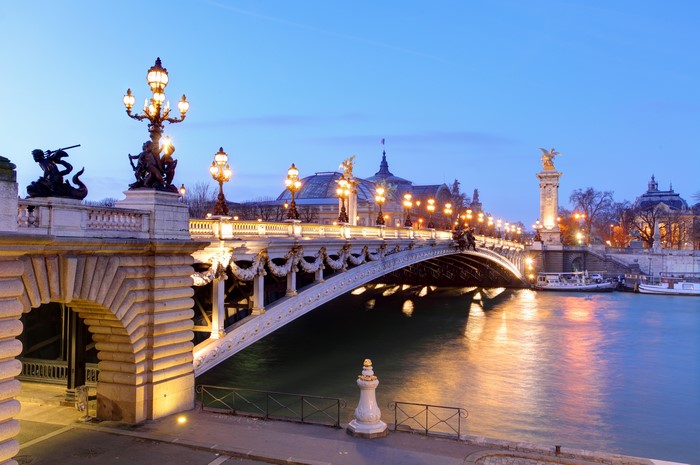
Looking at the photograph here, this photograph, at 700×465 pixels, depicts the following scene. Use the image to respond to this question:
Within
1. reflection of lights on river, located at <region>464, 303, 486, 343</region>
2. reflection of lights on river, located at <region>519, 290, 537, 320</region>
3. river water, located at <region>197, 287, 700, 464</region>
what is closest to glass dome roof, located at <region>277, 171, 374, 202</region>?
reflection of lights on river, located at <region>519, 290, 537, 320</region>

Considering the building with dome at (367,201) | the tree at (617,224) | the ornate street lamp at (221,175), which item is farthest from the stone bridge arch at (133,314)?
the tree at (617,224)

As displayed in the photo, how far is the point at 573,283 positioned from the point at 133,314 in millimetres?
71620

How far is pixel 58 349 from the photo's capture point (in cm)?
1873

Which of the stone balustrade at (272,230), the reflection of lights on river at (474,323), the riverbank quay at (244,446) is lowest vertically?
the reflection of lights on river at (474,323)

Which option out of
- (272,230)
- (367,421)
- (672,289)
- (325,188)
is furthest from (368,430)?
(325,188)

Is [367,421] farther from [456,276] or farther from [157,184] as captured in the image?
[456,276]

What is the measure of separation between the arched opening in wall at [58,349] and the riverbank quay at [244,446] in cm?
180

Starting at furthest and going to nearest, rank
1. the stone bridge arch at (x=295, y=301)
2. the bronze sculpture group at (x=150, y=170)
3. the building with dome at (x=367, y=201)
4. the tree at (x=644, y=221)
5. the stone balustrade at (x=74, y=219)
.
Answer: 1. the building with dome at (x=367, y=201)
2. the tree at (x=644, y=221)
3. the stone bridge arch at (x=295, y=301)
4. the bronze sculpture group at (x=150, y=170)
5. the stone balustrade at (x=74, y=219)

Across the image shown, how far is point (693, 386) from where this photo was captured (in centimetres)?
2805

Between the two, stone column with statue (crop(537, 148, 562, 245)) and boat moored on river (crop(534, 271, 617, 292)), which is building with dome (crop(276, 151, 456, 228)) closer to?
stone column with statue (crop(537, 148, 562, 245))

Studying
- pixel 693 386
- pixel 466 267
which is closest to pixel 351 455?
pixel 693 386

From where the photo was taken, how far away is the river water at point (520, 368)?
21500 millimetres

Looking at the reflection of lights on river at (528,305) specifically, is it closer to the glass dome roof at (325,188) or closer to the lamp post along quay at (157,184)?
the lamp post along quay at (157,184)

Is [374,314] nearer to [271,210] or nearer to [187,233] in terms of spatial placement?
[187,233]
